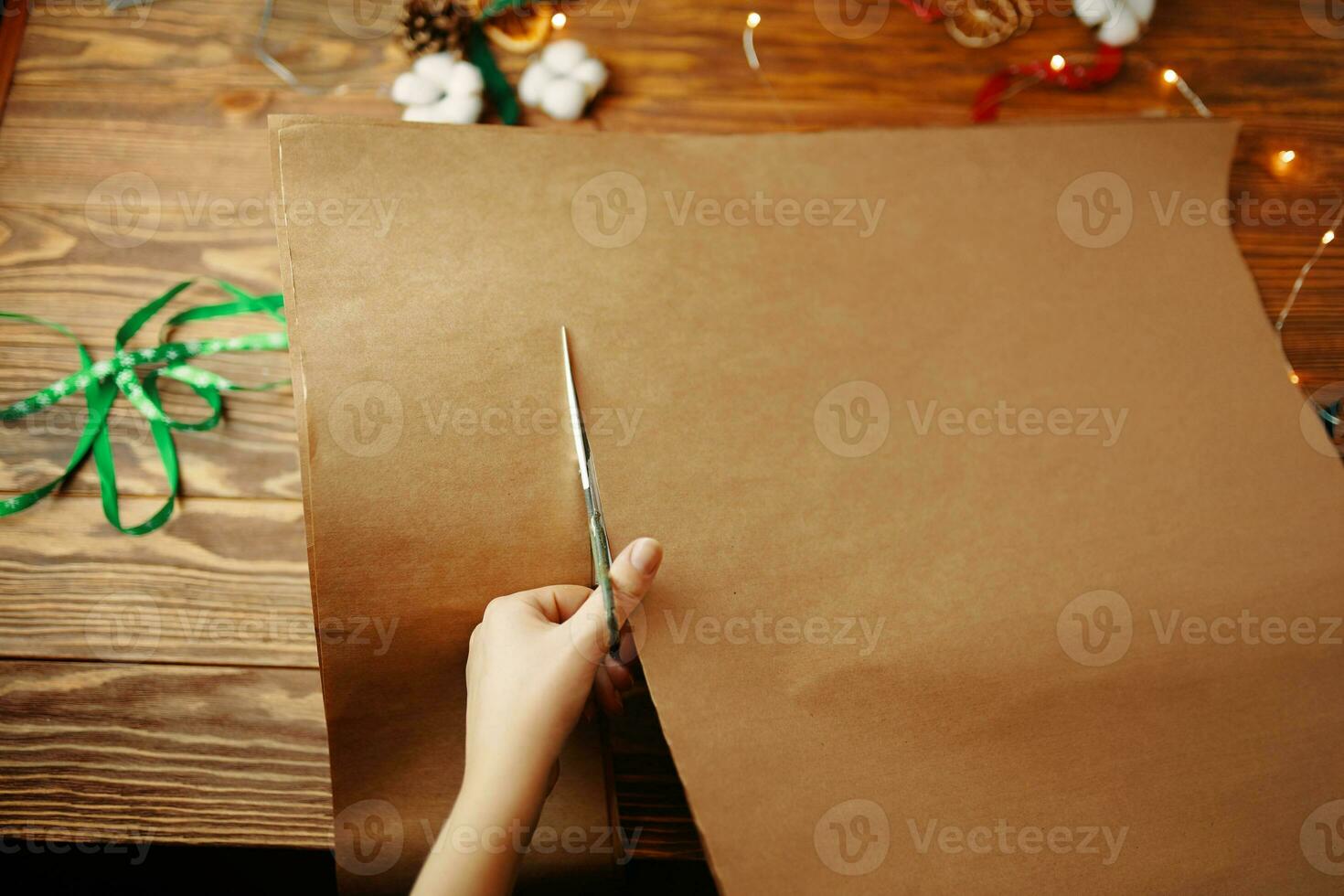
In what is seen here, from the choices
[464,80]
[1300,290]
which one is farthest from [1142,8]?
[464,80]

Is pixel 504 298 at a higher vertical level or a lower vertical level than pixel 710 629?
higher

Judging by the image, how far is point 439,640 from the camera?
0.57 meters

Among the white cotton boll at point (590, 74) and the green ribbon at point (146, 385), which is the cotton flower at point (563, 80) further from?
the green ribbon at point (146, 385)

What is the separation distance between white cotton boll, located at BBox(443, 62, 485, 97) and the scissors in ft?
0.96

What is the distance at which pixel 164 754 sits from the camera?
2.05 feet

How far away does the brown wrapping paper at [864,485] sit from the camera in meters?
0.55

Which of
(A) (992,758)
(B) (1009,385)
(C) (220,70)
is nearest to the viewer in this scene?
(A) (992,758)

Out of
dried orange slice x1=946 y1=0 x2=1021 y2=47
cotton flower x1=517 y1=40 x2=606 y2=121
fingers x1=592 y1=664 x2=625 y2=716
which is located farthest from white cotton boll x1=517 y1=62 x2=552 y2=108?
fingers x1=592 y1=664 x2=625 y2=716

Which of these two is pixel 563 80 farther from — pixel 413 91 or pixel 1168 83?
pixel 1168 83

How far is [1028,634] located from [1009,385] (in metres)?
0.20

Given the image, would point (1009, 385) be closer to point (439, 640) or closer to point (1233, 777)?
point (1233, 777)

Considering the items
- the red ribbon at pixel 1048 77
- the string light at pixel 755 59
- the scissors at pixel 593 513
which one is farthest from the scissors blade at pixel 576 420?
the red ribbon at pixel 1048 77

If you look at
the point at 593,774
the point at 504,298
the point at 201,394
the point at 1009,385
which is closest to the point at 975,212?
the point at 1009,385

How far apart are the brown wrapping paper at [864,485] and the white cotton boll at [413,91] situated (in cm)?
15
